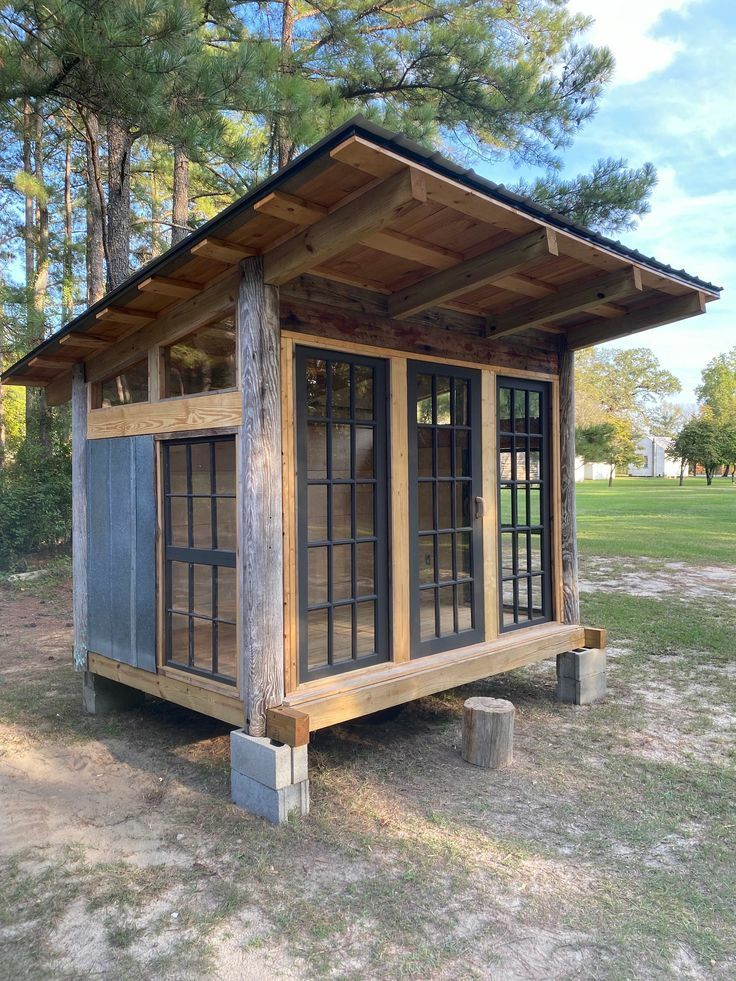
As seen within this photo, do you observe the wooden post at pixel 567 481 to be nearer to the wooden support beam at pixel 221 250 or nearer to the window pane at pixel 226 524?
the window pane at pixel 226 524

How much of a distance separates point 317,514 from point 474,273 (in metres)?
1.85

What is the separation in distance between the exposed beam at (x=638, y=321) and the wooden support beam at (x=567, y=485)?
163 millimetres

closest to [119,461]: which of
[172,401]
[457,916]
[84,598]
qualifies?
[172,401]

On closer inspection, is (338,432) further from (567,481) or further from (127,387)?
(567,481)

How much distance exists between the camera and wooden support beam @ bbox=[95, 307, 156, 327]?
3.57 metres

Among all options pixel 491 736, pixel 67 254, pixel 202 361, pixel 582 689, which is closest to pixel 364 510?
pixel 202 361

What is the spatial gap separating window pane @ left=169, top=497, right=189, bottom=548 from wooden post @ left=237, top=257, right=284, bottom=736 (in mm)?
746

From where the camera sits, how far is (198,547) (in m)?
3.58

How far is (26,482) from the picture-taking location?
33.5 feet

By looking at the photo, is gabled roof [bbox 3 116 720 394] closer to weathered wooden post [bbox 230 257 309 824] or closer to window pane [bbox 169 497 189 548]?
weathered wooden post [bbox 230 257 309 824]

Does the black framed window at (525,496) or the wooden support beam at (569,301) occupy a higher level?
the wooden support beam at (569,301)

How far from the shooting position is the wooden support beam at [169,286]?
3.23m

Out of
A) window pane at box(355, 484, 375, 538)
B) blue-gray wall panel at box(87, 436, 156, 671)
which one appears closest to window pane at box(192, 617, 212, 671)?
blue-gray wall panel at box(87, 436, 156, 671)

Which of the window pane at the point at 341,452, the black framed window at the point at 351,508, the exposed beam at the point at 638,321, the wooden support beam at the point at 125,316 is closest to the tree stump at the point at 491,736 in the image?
the black framed window at the point at 351,508
